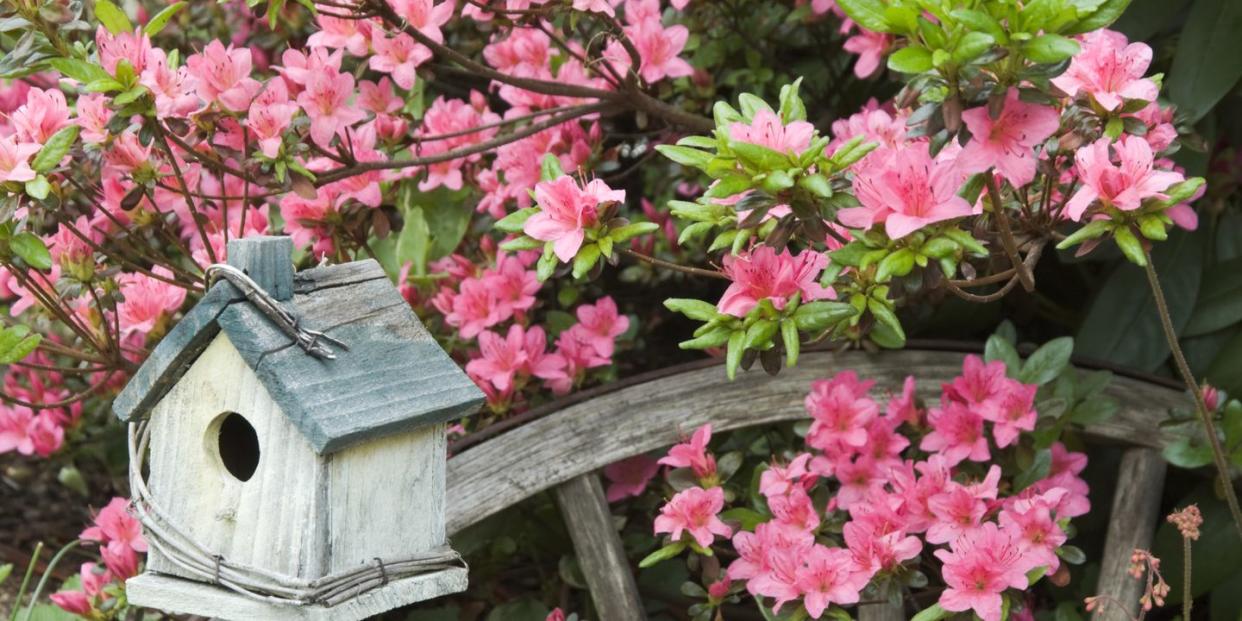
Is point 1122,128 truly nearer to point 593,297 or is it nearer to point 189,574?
point 189,574

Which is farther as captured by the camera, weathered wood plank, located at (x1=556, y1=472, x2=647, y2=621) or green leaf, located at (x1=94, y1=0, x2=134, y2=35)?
weathered wood plank, located at (x1=556, y1=472, x2=647, y2=621)

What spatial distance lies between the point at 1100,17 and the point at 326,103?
3.17 feet

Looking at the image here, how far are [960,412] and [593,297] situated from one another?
924 millimetres

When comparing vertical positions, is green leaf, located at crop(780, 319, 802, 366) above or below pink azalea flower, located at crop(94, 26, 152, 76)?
below

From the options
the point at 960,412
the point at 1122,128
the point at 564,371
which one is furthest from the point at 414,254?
the point at 1122,128

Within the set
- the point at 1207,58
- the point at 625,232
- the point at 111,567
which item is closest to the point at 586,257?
the point at 625,232

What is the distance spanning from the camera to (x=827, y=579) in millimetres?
1702

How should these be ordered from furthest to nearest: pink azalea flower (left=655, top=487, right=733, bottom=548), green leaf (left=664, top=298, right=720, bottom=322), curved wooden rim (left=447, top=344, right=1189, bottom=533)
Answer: curved wooden rim (left=447, top=344, right=1189, bottom=533) → pink azalea flower (left=655, top=487, right=733, bottom=548) → green leaf (left=664, top=298, right=720, bottom=322)

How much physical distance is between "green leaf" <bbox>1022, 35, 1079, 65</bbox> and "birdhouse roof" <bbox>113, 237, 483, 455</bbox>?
65 centimetres

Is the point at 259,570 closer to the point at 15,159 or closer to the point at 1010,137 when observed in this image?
the point at 15,159

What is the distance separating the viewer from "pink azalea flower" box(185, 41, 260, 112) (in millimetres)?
1693

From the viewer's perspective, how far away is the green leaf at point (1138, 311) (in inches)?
89.1

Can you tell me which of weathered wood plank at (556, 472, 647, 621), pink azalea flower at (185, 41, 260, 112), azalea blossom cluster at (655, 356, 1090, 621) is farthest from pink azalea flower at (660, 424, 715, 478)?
pink azalea flower at (185, 41, 260, 112)

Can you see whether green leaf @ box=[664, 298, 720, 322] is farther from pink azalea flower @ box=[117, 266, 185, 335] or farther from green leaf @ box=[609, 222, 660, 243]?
pink azalea flower @ box=[117, 266, 185, 335]
